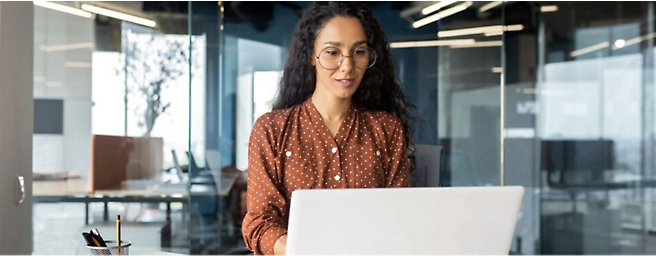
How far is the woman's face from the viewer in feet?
8.33

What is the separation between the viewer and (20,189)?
2787 mm

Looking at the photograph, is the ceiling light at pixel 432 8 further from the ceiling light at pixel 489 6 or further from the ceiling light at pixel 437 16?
the ceiling light at pixel 489 6

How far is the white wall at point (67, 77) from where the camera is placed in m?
5.01

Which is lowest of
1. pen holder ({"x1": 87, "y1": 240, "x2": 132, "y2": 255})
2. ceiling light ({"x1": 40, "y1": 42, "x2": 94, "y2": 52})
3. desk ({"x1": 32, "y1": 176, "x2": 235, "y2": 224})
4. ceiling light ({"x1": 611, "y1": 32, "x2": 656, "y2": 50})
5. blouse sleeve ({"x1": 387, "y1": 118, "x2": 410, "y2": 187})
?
→ desk ({"x1": 32, "y1": 176, "x2": 235, "y2": 224})

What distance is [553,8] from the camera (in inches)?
232

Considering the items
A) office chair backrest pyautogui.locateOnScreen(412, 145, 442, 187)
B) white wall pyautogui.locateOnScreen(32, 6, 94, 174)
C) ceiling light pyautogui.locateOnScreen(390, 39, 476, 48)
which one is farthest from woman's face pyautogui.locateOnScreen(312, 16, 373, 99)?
white wall pyautogui.locateOnScreen(32, 6, 94, 174)

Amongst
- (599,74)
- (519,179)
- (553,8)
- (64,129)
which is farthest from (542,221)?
(64,129)

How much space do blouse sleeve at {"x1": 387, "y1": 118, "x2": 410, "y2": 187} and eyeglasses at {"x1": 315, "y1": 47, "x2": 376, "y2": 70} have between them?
26 cm

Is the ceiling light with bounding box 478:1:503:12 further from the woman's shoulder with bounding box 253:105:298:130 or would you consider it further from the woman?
the woman's shoulder with bounding box 253:105:298:130

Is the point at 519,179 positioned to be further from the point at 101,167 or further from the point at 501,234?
the point at 501,234

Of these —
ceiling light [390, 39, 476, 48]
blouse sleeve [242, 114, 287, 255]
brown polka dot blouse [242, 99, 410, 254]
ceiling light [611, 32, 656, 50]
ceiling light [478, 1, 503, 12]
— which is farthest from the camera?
ceiling light [611, 32, 656, 50]

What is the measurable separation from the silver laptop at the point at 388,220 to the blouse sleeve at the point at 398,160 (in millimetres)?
1015

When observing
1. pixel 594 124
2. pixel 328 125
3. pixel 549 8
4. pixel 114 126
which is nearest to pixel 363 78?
pixel 328 125

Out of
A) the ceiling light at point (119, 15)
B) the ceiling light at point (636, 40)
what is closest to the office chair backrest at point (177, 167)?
the ceiling light at point (119, 15)
